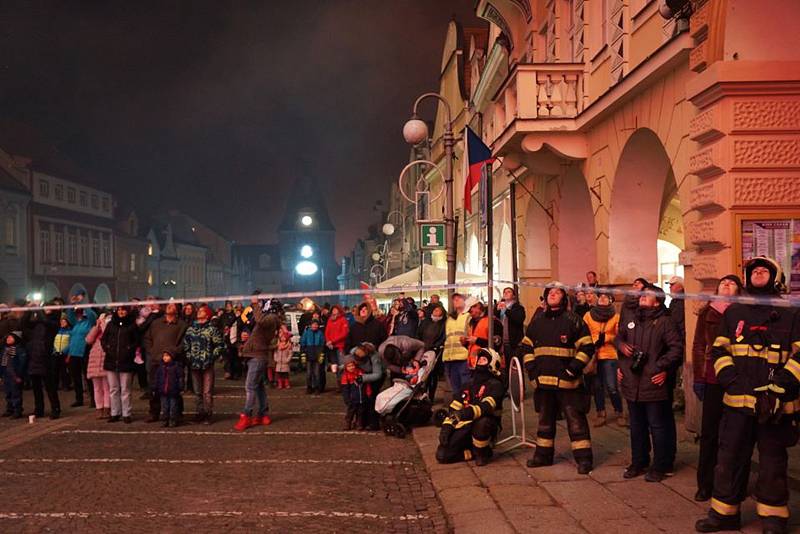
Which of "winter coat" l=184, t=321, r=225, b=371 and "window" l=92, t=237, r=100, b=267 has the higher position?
"window" l=92, t=237, r=100, b=267

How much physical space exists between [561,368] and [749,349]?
2740 mm

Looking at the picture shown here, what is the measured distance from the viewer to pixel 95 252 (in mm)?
67562

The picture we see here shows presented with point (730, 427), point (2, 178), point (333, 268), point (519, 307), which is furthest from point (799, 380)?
point (333, 268)

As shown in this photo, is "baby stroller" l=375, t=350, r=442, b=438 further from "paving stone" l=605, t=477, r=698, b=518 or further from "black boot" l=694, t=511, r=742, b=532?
"black boot" l=694, t=511, r=742, b=532

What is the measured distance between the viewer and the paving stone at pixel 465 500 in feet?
23.8

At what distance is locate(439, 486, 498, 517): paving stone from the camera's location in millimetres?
7266

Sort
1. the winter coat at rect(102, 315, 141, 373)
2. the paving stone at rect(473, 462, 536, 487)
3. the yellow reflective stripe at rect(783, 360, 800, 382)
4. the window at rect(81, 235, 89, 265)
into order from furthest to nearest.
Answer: the window at rect(81, 235, 89, 265) < the winter coat at rect(102, 315, 141, 373) < the paving stone at rect(473, 462, 536, 487) < the yellow reflective stripe at rect(783, 360, 800, 382)

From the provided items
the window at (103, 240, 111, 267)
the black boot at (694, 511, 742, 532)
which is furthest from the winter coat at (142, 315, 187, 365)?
the window at (103, 240, 111, 267)

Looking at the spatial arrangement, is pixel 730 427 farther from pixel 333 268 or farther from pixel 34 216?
pixel 333 268

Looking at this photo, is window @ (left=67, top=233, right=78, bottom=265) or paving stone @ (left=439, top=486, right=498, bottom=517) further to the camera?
window @ (left=67, top=233, right=78, bottom=265)

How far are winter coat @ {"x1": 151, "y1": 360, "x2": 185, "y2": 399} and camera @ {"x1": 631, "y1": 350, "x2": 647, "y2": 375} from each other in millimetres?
7242

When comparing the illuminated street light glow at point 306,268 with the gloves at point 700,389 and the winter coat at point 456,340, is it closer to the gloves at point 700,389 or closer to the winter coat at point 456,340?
the winter coat at point 456,340

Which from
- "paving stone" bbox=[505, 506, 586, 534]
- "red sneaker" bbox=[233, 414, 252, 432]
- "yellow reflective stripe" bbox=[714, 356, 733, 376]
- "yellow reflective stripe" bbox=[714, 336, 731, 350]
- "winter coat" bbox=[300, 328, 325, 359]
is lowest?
"red sneaker" bbox=[233, 414, 252, 432]

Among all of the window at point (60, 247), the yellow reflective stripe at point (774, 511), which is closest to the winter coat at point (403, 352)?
the yellow reflective stripe at point (774, 511)
